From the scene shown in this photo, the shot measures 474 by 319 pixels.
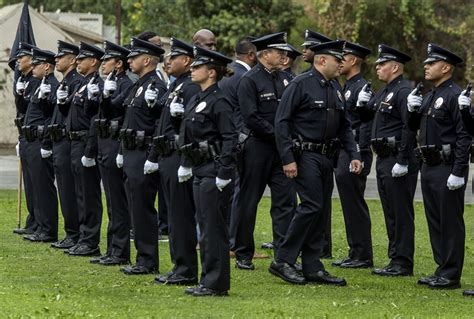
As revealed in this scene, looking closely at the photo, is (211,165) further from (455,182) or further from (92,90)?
(92,90)

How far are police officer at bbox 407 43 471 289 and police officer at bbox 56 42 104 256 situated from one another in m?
4.04

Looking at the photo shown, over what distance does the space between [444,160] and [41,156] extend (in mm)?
6097

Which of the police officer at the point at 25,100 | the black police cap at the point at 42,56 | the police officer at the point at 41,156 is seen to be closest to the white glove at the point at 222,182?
the police officer at the point at 41,156

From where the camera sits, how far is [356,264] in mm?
14484

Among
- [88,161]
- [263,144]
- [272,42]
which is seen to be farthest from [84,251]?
[272,42]

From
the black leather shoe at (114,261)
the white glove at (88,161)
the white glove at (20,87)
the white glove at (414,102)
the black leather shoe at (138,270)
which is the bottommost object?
the black leather shoe at (114,261)

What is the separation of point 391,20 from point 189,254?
88.3 feet

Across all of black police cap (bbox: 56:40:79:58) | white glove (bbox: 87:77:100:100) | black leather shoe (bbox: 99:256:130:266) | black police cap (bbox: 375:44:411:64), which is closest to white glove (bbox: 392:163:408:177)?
black police cap (bbox: 375:44:411:64)

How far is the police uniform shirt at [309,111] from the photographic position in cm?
1284

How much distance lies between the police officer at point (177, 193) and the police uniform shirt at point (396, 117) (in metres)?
2.36

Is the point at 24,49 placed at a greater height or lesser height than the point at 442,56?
lesser

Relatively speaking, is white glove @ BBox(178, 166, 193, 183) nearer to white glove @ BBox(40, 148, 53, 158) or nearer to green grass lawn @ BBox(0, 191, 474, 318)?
green grass lawn @ BBox(0, 191, 474, 318)

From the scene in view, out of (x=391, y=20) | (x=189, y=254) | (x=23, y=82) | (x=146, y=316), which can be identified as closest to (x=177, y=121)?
(x=189, y=254)

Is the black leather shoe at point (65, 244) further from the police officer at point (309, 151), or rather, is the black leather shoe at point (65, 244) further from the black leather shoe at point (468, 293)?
the black leather shoe at point (468, 293)
